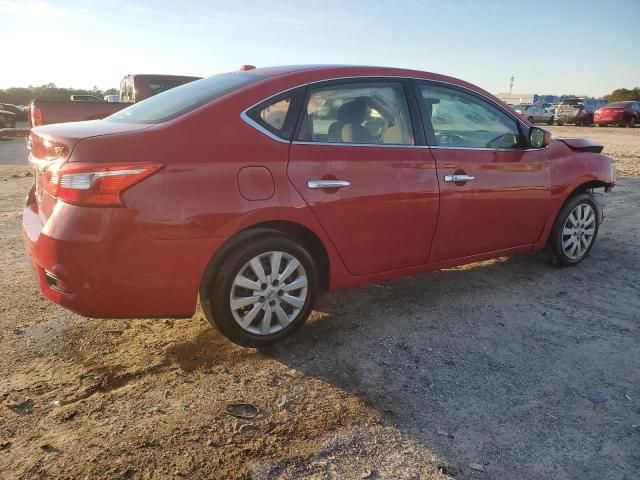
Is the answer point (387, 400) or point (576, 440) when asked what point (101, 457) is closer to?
point (387, 400)

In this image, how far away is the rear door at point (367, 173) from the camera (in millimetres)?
3189

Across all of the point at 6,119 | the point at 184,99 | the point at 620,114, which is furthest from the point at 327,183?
the point at 620,114

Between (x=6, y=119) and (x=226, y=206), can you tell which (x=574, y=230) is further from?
(x=6, y=119)

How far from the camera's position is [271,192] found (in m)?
2.98

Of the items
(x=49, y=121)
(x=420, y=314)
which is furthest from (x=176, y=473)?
(x=49, y=121)

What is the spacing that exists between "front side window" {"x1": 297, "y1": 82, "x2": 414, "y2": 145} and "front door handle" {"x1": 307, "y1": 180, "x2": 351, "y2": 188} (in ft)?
0.88

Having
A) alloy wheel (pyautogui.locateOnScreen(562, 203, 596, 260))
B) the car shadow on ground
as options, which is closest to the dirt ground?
the car shadow on ground

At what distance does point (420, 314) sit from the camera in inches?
149

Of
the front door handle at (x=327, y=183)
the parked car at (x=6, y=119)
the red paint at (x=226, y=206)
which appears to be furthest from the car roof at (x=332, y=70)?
the parked car at (x=6, y=119)

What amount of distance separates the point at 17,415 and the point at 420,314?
256cm

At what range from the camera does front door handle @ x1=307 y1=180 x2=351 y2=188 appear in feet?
10.3

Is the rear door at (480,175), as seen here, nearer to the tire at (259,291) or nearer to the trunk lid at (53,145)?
the tire at (259,291)

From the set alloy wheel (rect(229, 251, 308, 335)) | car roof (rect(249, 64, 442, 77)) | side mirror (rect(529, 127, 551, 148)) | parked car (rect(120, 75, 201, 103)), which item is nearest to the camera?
alloy wheel (rect(229, 251, 308, 335))

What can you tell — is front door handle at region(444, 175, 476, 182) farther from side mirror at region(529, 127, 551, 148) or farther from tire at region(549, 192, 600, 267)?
tire at region(549, 192, 600, 267)
